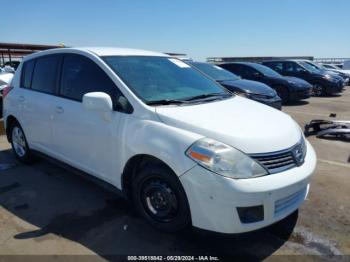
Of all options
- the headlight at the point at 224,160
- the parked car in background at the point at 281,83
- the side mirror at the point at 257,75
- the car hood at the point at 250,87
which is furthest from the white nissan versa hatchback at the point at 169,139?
the side mirror at the point at 257,75

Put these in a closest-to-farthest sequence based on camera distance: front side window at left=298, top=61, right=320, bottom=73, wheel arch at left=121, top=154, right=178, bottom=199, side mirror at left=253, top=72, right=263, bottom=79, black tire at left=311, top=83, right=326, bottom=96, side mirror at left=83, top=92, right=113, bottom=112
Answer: wheel arch at left=121, top=154, right=178, bottom=199 → side mirror at left=83, top=92, right=113, bottom=112 → side mirror at left=253, top=72, right=263, bottom=79 → black tire at left=311, top=83, right=326, bottom=96 → front side window at left=298, top=61, right=320, bottom=73

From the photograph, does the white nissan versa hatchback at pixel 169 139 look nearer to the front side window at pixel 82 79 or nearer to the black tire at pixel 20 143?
the front side window at pixel 82 79

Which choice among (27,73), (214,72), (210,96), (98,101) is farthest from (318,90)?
(98,101)

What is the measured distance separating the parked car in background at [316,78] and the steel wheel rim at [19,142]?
1240 centimetres

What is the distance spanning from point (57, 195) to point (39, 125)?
968mm

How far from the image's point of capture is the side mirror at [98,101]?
308 centimetres

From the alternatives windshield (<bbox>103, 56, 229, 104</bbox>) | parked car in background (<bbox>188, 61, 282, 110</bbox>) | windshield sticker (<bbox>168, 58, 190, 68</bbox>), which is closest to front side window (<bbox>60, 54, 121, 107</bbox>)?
windshield (<bbox>103, 56, 229, 104</bbox>)

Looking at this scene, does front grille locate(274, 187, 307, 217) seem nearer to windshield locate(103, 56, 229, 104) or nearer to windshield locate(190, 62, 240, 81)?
windshield locate(103, 56, 229, 104)

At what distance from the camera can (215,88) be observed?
3975mm

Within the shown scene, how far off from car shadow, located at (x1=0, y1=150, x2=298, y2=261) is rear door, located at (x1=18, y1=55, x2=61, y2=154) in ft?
1.96

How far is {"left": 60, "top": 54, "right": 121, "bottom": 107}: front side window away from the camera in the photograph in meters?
3.36

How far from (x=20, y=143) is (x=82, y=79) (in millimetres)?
1979

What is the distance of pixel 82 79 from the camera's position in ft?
12.1

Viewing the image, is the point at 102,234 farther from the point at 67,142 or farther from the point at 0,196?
the point at 0,196
